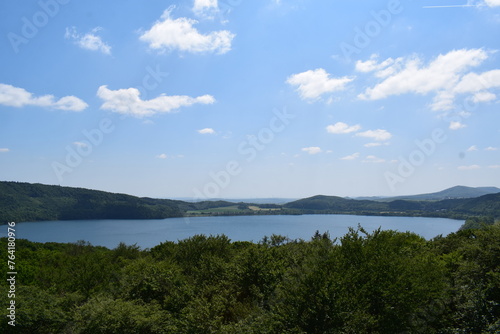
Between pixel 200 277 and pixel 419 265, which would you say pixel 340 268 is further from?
pixel 200 277

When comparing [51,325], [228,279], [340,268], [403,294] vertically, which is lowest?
[51,325]

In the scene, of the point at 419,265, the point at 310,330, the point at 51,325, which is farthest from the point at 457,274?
the point at 51,325

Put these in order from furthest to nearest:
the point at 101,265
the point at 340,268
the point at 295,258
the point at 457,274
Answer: the point at 101,265 → the point at 295,258 → the point at 457,274 → the point at 340,268

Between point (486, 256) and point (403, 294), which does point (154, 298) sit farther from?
point (486, 256)

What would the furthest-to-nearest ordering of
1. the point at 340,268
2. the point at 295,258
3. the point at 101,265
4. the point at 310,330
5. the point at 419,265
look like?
the point at 101,265 → the point at 295,258 → the point at 419,265 → the point at 340,268 → the point at 310,330

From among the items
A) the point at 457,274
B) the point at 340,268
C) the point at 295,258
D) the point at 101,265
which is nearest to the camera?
the point at 340,268

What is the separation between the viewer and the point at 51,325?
22.6 metres

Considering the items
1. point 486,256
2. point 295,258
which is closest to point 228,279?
point 295,258

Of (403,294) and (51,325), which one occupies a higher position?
(403,294)

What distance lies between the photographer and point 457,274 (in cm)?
2170

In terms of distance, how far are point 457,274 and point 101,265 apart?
34.5 metres

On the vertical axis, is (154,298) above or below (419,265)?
below

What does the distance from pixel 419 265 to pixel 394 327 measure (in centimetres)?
509

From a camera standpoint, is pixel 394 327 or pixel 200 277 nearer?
pixel 394 327
